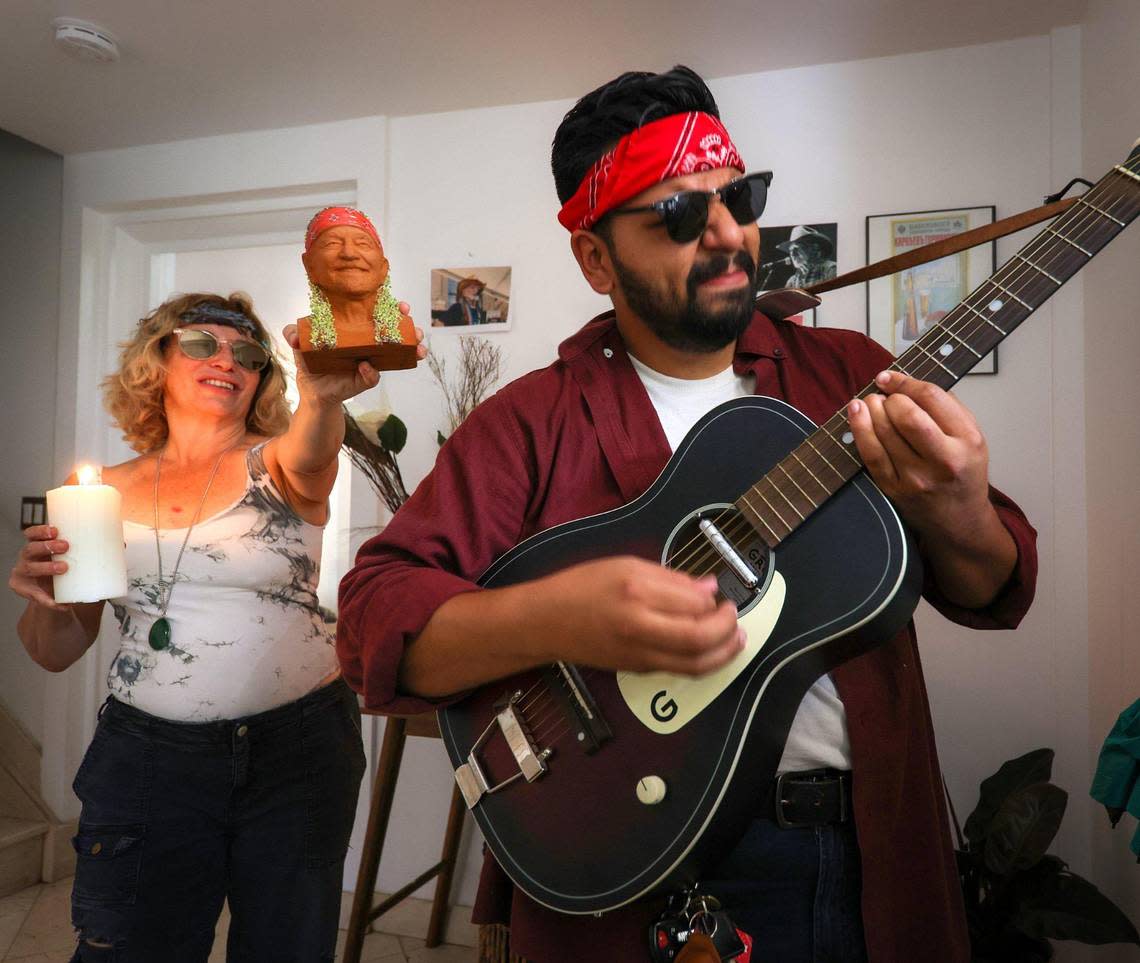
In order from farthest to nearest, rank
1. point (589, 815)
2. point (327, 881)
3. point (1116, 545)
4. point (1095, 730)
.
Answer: point (1095, 730), point (1116, 545), point (327, 881), point (589, 815)

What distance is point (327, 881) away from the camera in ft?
5.67

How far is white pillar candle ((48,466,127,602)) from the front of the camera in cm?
151

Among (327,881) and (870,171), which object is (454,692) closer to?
(327,881)

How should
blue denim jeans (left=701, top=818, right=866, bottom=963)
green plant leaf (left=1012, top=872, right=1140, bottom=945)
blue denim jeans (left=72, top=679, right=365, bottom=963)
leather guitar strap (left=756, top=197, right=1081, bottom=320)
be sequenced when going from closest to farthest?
blue denim jeans (left=701, top=818, right=866, bottom=963) < leather guitar strap (left=756, top=197, right=1081, bottom=320) < blue denim jeans (left=72, top=679, right=365, bottom=963) < green plant leaf (left=1012, top=872, right=1140, bottom=945)

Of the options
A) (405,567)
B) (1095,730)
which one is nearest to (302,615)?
(405,567)

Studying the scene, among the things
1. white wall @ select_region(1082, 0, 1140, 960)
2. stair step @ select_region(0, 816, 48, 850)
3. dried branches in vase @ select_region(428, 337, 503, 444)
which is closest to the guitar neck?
white wall @ select_region(1082, 0, 1140, 960)

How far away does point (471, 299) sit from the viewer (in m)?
3.33

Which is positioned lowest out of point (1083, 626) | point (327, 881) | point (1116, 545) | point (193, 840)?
point (327, 881)

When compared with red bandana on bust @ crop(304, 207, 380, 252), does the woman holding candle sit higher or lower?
lower

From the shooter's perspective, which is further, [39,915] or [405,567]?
[39,915]

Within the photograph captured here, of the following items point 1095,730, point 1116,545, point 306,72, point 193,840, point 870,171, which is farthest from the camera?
point 306,72

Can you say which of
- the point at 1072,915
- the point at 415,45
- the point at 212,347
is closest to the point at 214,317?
the point at 212,347

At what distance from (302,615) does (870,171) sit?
7.66ft

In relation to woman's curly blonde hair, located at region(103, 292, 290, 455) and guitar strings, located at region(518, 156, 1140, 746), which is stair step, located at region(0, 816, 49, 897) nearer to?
woman's curly blonde hair, located at region(103, 292, 290, 455)
